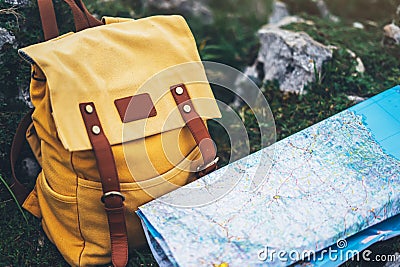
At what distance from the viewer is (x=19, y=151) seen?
2.28m

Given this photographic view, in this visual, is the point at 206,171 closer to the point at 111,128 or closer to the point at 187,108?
the point at 187,108

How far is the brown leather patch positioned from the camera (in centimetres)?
197

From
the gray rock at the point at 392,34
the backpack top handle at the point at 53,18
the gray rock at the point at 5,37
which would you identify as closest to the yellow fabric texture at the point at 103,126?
the backpack top handle at the point at 53,18

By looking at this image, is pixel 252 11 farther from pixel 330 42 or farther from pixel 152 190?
pixel 152 190

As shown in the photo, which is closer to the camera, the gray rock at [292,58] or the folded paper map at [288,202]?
the folded paper map at [288,202]

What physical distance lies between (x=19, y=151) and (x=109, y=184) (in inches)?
23.9

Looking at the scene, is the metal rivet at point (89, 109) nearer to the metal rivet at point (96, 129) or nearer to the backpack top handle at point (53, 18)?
the metal rivet at point (96, 129)

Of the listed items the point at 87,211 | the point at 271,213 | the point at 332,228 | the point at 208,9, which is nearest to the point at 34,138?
the point at 87,211

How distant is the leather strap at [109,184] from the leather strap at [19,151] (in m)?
0.45

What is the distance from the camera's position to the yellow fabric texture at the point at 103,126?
1.92 m

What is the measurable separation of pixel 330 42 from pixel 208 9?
1334 millimetres

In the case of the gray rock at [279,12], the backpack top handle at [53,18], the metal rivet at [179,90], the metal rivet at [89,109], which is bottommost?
the gray rock at [279,12]

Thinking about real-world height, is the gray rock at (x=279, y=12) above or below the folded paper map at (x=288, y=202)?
below

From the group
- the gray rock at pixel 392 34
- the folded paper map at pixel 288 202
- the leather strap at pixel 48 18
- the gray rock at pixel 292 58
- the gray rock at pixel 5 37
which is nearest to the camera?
the folded paper map at pixel 288 202
